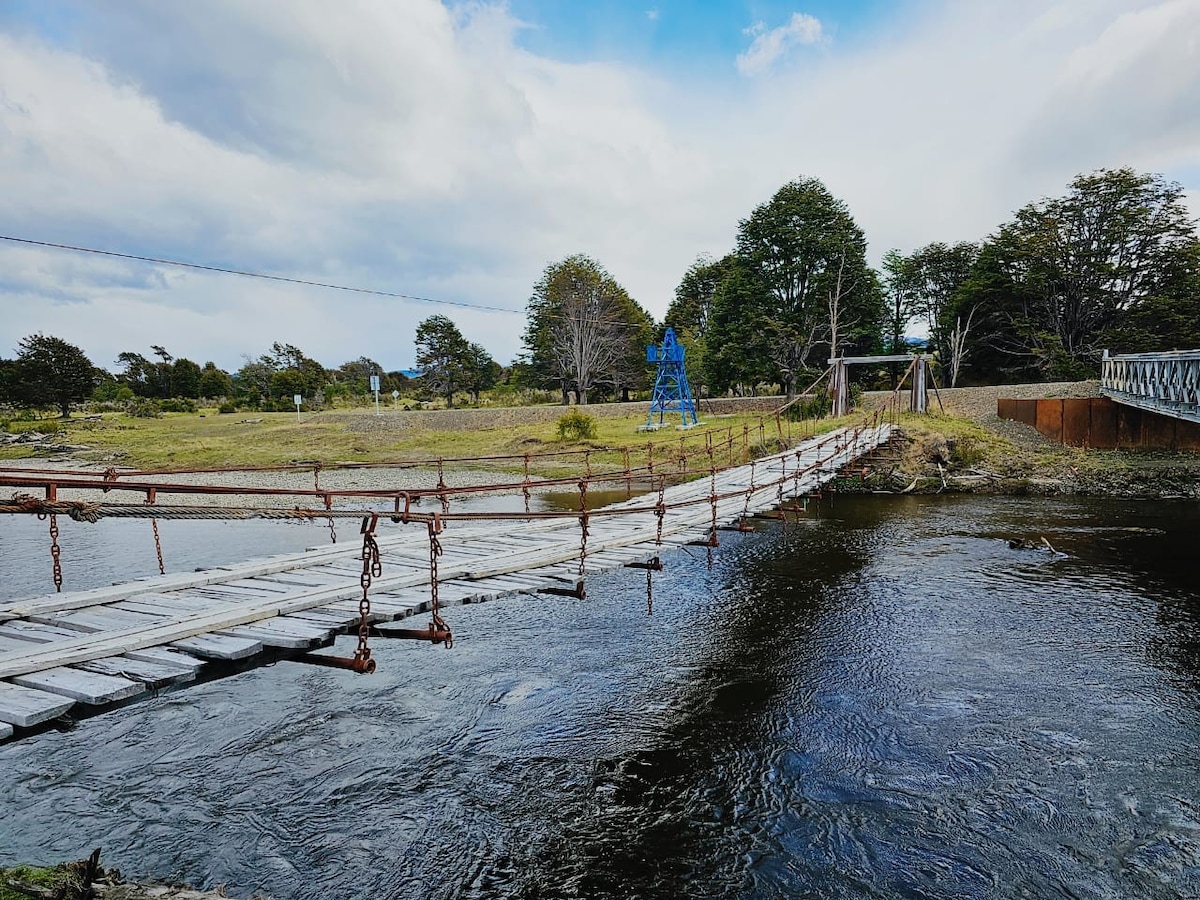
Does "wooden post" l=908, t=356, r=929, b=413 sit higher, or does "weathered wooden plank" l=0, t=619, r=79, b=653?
"wooden post" l=908, t=356, r=929, b=413

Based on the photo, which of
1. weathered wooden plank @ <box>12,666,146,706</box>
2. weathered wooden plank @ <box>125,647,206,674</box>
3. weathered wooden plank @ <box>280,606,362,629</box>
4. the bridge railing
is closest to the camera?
weathered wooden plank @ <box>12,666,146,706</box>

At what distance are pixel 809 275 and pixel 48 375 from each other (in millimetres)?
44479

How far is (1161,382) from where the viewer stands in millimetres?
17656

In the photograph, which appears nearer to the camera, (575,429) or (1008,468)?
(1008,468)

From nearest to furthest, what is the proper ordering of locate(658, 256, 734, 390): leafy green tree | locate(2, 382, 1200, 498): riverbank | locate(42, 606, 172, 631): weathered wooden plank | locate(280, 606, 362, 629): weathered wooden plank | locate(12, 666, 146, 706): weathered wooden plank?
locate(12, 666, 146, 706): weathered wooden plank
locate(42, 606, 172, 631): weathered wooden plank
locate(280, 606, 362, 629): weathered wooden plank
locate(2, 382, 1200, 498): riverbank
locate(658, 256, 734, 390): leafy green tree

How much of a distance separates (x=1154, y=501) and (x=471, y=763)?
816 inches

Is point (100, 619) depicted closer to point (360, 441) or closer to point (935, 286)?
point (360, 441)

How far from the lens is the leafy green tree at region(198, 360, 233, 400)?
56.3m

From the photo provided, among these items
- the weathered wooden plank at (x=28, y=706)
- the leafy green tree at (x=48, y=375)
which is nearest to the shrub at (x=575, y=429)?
the weathered wooden plank at (x=28, y=706)

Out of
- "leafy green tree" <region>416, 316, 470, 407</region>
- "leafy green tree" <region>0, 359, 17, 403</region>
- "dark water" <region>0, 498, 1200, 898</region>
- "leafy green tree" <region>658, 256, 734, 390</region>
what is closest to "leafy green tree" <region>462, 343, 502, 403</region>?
"leafy green tree" <region>416, 316, 470, 407</region>

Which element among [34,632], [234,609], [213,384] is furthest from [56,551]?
[213,384]

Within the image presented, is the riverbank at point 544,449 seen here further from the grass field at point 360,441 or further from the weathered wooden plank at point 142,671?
the weathered wooden plank at point 142,671

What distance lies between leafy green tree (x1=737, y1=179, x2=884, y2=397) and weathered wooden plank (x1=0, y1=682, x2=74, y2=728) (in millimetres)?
33254

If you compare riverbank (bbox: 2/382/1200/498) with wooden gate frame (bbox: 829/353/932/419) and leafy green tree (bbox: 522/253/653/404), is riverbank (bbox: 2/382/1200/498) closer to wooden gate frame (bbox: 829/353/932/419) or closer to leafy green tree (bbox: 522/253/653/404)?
wooden gate frame (bbox: 829/353/932/419)
